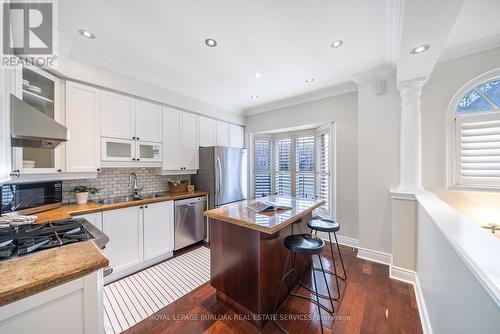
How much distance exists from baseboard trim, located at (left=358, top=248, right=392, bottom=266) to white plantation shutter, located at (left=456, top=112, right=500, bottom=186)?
132 cm

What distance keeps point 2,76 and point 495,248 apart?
8.91ft

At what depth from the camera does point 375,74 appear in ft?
8.68

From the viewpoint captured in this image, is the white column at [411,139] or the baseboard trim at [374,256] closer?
the white column at [411,139]

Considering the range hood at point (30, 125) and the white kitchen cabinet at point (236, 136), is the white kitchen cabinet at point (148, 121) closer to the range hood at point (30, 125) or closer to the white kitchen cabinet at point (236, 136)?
the range hood at point (30, 125)

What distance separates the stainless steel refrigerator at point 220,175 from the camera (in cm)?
333

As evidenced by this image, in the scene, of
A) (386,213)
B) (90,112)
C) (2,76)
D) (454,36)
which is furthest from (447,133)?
(90,112)

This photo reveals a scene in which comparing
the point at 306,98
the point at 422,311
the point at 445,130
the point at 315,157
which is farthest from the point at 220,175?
the point at 445,130

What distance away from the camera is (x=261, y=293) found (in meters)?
1.59

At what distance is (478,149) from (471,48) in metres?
1.19

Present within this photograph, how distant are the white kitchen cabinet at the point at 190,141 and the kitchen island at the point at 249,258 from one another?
5.77 ft

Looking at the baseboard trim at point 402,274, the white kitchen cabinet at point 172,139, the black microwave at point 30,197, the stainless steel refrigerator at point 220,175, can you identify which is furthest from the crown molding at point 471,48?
the black microwave at point 30,197

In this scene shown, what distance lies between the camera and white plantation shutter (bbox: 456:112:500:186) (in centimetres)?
221

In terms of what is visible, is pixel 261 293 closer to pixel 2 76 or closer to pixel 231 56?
pixel 2 76

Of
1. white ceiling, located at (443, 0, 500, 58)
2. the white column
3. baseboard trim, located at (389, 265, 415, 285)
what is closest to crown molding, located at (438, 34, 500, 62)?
white ceiling, located at (443, 0, 500, 58)
